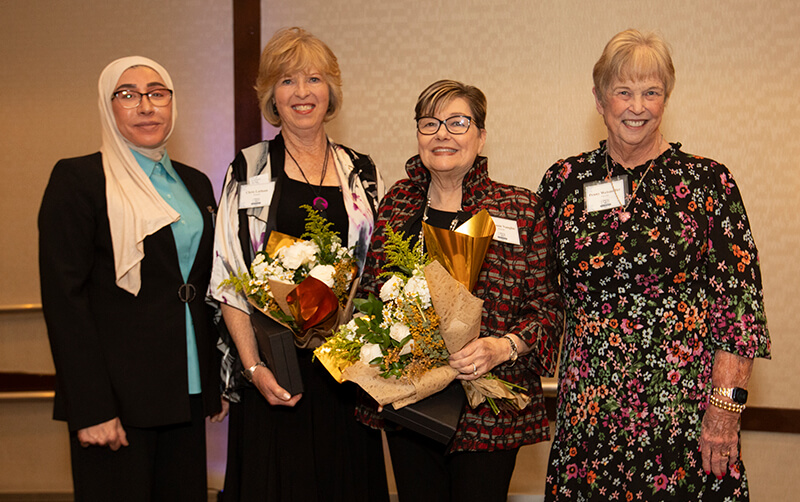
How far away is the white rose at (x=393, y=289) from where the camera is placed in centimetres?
190

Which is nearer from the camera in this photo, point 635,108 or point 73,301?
point 635,108

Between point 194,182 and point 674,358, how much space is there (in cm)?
190

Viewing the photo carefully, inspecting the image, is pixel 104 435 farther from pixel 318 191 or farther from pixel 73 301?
pixel 318 191

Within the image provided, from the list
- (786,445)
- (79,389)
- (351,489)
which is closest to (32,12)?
(79,389)

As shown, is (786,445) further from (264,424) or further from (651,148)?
(264,424)

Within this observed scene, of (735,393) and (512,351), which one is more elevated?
(512,351)

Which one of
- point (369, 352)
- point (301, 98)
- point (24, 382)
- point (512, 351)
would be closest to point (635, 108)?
point (512, 351)

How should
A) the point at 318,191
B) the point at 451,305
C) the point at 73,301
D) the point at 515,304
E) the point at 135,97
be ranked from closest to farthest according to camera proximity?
the point at 451,305
the point at 515,304
the point at 73,301
the point at 135,97
the point at 318,191

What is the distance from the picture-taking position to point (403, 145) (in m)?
3.79

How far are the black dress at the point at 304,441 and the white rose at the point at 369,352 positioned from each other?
22.0 inches

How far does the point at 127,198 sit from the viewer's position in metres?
2.34

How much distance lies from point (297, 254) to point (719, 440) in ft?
4.80

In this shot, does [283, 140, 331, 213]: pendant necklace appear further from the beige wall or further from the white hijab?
the beige wall

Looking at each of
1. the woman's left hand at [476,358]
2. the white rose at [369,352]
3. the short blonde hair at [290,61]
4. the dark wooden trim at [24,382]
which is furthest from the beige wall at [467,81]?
the white rose at [369,352]
